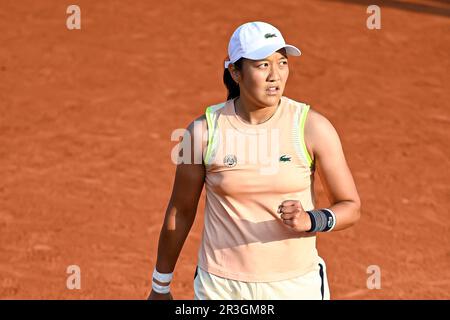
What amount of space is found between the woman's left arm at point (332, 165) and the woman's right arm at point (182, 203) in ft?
1.64

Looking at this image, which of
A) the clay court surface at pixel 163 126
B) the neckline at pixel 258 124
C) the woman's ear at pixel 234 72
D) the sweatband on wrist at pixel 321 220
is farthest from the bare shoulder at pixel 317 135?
the clay court surface at pixel 163 126

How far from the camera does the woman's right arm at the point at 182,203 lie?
419 centimetres

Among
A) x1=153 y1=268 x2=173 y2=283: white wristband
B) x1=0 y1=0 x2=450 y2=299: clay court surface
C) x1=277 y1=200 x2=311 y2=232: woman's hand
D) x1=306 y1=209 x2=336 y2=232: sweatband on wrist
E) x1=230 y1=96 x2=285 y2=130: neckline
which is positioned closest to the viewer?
x1=277 y1=200 x2=311 y2=232: woman's hand

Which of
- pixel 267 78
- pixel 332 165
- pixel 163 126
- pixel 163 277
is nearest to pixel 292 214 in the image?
pixel 332 165

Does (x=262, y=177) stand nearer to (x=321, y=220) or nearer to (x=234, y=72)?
(x=321, y=220)

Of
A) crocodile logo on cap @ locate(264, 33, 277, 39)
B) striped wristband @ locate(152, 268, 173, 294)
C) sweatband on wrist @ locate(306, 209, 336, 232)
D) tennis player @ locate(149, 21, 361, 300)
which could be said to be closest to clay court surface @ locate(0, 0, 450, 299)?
striped wristband @ locate(152, 268, 173, 294)

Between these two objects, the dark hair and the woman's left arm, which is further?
the dark hair

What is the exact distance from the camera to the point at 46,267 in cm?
798

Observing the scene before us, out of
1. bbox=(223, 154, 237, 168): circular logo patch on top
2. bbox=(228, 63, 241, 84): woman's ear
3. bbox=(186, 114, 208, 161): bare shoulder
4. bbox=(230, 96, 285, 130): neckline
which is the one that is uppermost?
bbox=(228, 63, 241, 84): woman's ear

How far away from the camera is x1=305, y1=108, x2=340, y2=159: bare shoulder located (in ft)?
13.3

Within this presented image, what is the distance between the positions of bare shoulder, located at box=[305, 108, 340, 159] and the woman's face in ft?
0.61

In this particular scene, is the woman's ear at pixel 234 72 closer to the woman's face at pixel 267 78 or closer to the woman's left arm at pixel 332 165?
the woman's face at pixel 267 78

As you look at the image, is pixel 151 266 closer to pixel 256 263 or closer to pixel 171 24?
pixel 256 263

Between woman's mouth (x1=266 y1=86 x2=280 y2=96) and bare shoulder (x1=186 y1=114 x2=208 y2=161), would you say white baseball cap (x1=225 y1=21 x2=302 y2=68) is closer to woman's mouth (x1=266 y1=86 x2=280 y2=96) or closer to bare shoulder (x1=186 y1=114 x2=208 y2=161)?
woman's mouth (x1=266 y1=86 x2=280 y2=96)
